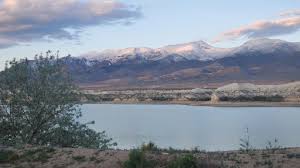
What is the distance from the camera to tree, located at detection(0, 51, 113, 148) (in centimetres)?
2200

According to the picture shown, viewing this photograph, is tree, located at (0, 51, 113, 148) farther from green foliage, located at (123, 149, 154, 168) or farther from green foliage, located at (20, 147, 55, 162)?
green foliage, located at (123, 149, 154, 168)

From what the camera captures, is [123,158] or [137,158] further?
[123,158]

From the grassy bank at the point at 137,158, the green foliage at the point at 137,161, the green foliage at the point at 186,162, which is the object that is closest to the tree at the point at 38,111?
the grassy bank at the point at 137,158

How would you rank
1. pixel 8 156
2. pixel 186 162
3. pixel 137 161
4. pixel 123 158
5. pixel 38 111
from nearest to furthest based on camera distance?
pixel 186 162, pixel 137 161, pixel 123 158, pixel 8 156, pixel 38 111

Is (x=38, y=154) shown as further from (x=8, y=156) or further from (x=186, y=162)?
(x=186, y=162)

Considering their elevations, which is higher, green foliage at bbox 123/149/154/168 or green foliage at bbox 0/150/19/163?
green foliage at bbox 123/149/154/168

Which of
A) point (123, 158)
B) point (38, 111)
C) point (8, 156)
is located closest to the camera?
point (123, 158)

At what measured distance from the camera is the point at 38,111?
866 inches

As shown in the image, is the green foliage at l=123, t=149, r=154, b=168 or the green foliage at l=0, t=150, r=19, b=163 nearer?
the green foliage at l=123, t=149, r=154, b=168

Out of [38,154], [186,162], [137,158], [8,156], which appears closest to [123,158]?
[137,158]

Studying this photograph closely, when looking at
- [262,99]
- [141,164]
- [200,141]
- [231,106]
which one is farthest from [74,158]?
[262,99]

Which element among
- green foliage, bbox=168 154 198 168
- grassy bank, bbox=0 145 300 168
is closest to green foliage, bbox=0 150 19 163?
grassy bank, bbox=0 145 300 168

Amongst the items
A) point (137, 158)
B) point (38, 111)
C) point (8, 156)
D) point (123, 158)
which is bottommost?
point (8, 156)

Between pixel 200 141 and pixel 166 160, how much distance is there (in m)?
A: 25.3
